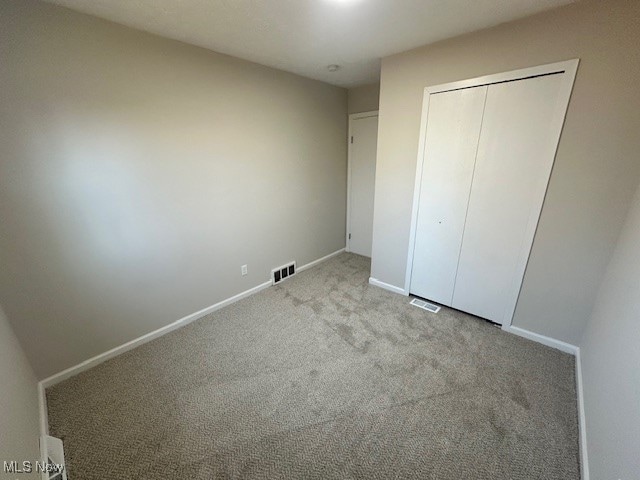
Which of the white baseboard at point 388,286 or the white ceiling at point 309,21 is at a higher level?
the white ceiling at point 309,21

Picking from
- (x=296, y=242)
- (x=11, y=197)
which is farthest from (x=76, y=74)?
(x=296, y=242)

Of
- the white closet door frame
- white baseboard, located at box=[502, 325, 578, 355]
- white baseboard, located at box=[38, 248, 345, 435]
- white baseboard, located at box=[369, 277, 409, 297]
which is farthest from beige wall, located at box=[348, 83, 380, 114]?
white baseboard, located at box=[502, 325, 578, 355]

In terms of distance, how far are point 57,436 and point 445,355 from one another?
2.44m

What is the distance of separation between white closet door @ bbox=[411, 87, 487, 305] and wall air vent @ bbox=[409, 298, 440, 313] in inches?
2.8

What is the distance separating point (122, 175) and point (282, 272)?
5.96 ft

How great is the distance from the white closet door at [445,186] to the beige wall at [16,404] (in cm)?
274

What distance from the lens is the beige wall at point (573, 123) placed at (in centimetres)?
148

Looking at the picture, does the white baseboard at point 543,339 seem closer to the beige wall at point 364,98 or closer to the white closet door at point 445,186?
the white closet door at point 445,186

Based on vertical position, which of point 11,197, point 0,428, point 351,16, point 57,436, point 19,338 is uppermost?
point 351,16

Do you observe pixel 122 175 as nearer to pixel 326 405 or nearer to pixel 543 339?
pixel 326 405

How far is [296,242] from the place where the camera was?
3234mm

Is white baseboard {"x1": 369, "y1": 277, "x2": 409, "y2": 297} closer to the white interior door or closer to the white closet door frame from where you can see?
the white closet door frame

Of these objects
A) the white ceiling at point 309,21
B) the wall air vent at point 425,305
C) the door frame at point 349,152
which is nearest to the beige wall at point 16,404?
the white ceiling at point 309,21

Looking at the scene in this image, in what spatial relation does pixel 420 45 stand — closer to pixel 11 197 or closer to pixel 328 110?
pixel 328 110
